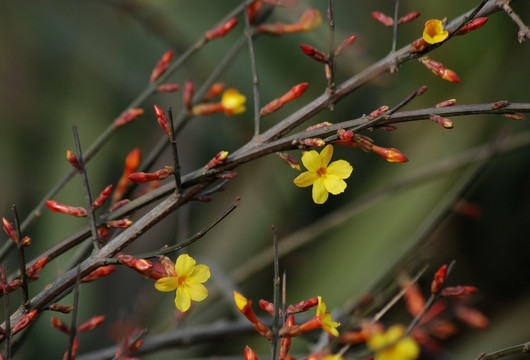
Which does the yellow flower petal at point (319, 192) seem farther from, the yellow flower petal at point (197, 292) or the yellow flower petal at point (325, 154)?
the yellow flower petal at point (197, 292)

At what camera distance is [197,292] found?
2.38ft

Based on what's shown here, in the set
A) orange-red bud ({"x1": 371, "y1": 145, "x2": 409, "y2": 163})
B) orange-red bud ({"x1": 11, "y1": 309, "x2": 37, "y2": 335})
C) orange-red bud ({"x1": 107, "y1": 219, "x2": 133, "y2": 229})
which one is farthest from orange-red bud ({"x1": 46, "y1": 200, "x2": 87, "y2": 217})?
orange-red bud ({"x1": 371, "y1": 145, "x2": 409, "y2": 163})

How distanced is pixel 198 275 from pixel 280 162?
149cm

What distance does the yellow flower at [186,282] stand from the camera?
71 centimetres

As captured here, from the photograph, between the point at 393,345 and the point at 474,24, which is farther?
the point at 474,24

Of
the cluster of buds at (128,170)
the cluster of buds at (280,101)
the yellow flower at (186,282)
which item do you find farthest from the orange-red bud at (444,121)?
the cluster of buds at (128,170)

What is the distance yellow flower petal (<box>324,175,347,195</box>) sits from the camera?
73 cm

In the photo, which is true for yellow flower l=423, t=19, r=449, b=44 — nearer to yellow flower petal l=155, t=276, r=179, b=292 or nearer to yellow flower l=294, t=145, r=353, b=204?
yellow flower l=294, t=145, r=353, b=204

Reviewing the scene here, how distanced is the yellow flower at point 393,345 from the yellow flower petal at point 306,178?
0.23 metres

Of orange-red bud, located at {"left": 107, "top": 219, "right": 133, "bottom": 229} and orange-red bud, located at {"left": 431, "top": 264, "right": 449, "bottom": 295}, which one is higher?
orange-red bud, located at {"left": 107, "top": 219, "right": 133, "bottom": 229}

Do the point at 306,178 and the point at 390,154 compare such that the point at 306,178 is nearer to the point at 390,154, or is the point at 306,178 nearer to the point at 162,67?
the point at 390,154

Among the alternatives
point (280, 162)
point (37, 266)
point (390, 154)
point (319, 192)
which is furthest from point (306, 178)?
point (280, 162)

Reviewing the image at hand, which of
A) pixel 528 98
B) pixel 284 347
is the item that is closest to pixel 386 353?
pixel 284 347

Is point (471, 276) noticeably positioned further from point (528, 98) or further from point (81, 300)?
point (81, 300)
